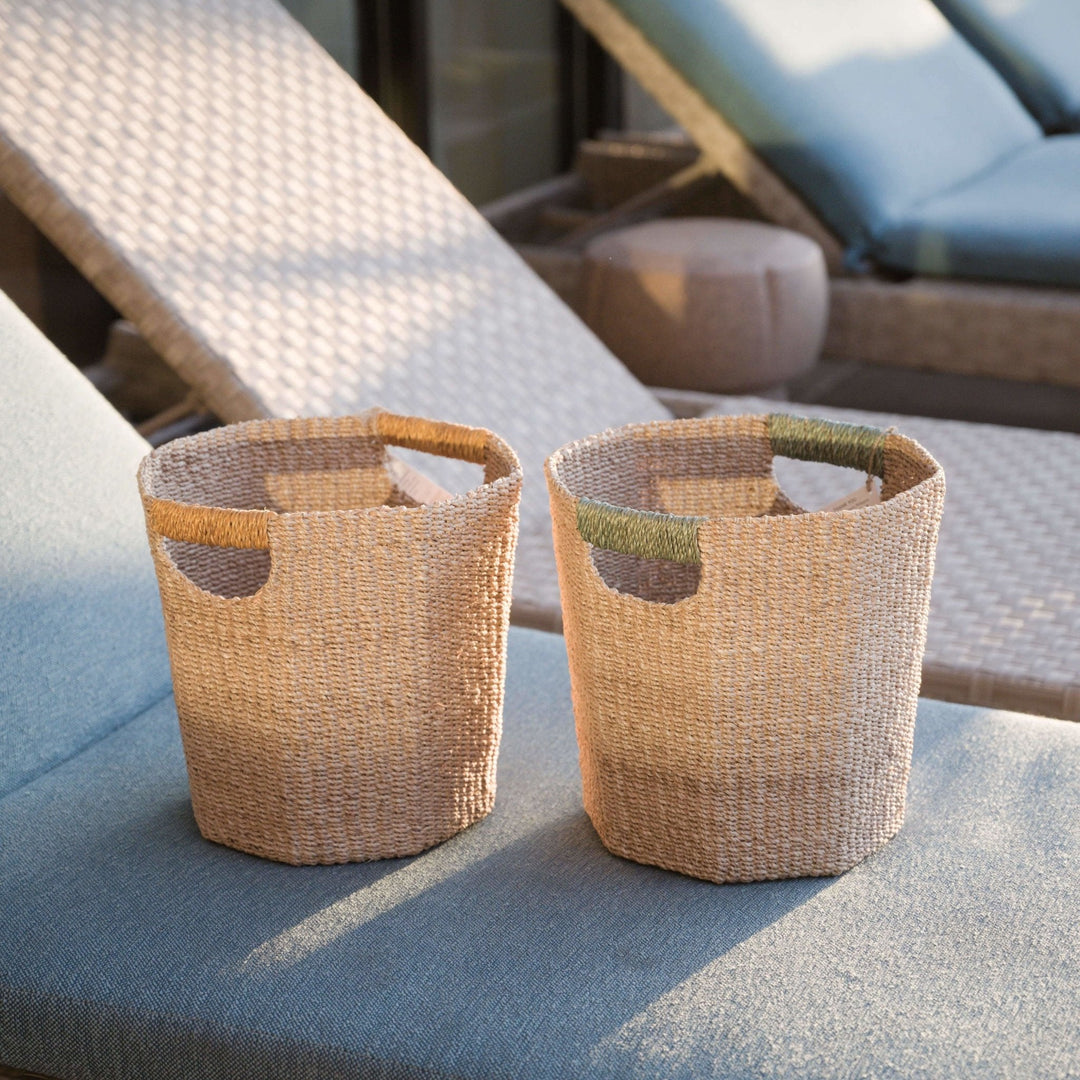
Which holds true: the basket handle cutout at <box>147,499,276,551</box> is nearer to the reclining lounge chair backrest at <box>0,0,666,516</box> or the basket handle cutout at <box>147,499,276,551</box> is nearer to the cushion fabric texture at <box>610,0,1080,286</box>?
the reclining lounge chair backrest at <box>0,0,666,516</box>

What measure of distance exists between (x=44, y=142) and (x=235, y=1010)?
3.83ft

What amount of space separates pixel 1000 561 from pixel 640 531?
0.80 m

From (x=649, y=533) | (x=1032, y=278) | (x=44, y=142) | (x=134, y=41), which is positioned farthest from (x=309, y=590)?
(x=1032, y=278)

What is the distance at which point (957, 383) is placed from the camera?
292 cm

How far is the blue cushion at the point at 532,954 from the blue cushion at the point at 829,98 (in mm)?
1853

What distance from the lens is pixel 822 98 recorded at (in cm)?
277

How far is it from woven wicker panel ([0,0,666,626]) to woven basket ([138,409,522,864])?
55cm

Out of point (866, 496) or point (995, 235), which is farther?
point (995, 235)

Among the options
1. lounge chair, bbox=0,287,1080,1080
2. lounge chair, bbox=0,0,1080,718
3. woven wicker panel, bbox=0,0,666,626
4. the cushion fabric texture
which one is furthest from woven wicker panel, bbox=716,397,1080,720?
the cushion fabric texture

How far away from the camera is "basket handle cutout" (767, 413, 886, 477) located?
1042mm

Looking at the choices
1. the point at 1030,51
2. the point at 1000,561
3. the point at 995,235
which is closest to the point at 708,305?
the point at 995,235

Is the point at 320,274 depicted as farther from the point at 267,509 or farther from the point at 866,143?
the point at 866,143

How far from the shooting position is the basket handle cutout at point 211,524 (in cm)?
89

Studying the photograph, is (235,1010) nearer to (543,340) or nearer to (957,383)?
(543,340)
